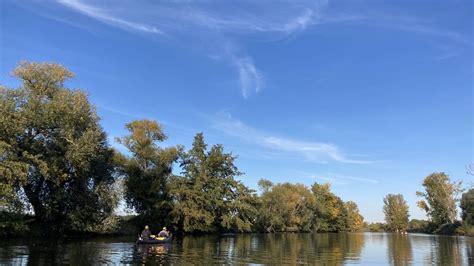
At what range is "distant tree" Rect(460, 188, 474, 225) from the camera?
90625 mm

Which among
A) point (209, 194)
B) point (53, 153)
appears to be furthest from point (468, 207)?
point (53, 153)

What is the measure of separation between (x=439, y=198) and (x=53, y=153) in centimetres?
9723

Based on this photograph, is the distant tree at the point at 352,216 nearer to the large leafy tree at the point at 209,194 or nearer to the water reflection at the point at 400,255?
the large leafy tree at the point at 209,194

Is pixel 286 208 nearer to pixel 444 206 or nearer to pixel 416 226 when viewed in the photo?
pixel 444 206

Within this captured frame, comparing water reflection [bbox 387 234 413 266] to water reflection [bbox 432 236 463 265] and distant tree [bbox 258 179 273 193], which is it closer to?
water reflection [bbox 432 236 463 265]

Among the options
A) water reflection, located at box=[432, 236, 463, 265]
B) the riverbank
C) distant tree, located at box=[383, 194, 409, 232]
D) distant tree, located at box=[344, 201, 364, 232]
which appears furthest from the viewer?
distant tree, located at box=[383, 194, 409, 232]

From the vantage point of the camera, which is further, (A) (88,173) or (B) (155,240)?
(A) (88,173)

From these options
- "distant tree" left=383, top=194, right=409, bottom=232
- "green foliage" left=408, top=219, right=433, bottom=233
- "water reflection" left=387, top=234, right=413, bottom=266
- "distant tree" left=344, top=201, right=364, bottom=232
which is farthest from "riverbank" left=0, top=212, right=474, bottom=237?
"distant tree" left=383, top=194, right=409, bottom=232

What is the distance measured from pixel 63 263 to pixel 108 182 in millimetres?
29163

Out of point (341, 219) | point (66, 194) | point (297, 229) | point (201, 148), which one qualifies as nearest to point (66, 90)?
point (66, 194)

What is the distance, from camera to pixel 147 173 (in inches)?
2660

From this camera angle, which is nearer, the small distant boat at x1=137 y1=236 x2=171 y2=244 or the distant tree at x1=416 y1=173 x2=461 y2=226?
the small distant boat at x1=137 y1=236 x2=171 y2=244

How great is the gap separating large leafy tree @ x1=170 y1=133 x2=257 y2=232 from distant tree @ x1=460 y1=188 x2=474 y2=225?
48.2 meters

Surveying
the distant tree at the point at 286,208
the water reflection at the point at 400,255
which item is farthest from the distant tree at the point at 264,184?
the water reflection at the point at 400,255
